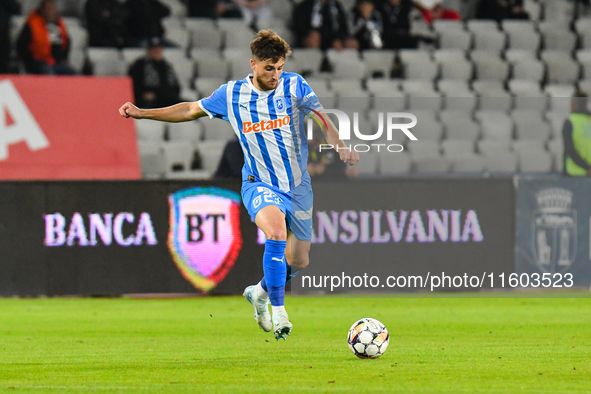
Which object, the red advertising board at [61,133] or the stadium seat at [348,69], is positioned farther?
the stadium seat at [348,69]

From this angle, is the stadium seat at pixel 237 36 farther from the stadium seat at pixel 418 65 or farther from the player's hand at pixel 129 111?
the player's hand at pixel 129 111

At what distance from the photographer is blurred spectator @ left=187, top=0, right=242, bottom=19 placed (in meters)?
15.3

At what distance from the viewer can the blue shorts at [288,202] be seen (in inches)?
257

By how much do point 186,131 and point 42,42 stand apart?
234 centimetres

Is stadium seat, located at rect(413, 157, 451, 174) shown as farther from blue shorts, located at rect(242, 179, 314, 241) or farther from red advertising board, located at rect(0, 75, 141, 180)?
blue shorts, located at rect(242, 179, 314, 241)

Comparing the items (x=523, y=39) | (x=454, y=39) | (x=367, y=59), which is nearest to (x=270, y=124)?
(x=367, y=59)

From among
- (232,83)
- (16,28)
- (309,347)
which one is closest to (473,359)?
(309,347)

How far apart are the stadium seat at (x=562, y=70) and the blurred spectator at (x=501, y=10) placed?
1081 mm

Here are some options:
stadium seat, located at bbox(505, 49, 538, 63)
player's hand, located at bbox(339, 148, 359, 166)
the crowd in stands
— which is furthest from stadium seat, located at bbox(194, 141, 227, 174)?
player's hand, located at bbox(339, 148, 359, 166)

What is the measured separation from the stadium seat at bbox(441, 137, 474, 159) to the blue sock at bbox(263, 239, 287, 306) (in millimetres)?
7385

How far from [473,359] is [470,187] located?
5.44 m

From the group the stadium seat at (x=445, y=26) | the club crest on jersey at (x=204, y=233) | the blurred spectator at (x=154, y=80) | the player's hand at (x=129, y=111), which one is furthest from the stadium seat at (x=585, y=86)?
the player's hand at (x=129, y=111)

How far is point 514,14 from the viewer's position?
1700cm

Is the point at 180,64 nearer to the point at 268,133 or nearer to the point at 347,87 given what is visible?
the point at 347,87
